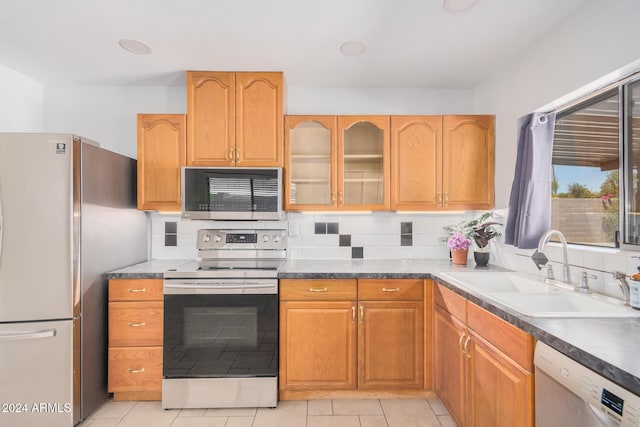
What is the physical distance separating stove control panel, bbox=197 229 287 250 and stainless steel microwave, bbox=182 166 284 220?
286mm

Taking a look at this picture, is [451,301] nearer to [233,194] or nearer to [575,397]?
[575,397]

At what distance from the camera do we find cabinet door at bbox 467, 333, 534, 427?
1.31 meters

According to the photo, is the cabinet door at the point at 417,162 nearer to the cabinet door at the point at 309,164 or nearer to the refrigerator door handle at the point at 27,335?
the cabinet door at the point at 309,164

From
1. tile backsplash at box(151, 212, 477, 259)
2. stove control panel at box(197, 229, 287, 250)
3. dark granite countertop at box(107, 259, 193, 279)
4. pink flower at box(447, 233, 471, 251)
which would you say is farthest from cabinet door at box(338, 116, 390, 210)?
dark granite countertop at box(107, 259, 193, 279)

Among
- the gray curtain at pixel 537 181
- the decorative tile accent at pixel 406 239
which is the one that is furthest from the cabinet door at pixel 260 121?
the gray curtain at pixel 537 181

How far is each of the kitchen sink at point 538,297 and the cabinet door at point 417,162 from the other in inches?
27.3

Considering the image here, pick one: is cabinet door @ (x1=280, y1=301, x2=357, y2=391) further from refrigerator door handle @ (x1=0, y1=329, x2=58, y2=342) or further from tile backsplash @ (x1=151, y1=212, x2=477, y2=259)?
refrigerator door handle @ (x1=0, y1=329, x2=58, y2=342)

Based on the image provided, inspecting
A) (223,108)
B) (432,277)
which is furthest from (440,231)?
(223,108)

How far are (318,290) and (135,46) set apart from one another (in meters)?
1.97

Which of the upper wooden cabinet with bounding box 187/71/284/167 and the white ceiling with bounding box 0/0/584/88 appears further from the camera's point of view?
the upper wooden cabinet with bounding box 187/71/284/167

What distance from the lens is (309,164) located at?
2.66 meters

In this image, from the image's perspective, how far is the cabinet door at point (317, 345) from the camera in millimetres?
2305

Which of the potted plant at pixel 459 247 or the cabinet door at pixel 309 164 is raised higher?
the cabinet door at pixel 309 164

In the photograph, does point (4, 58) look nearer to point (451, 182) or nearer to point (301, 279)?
point (301, 279)
